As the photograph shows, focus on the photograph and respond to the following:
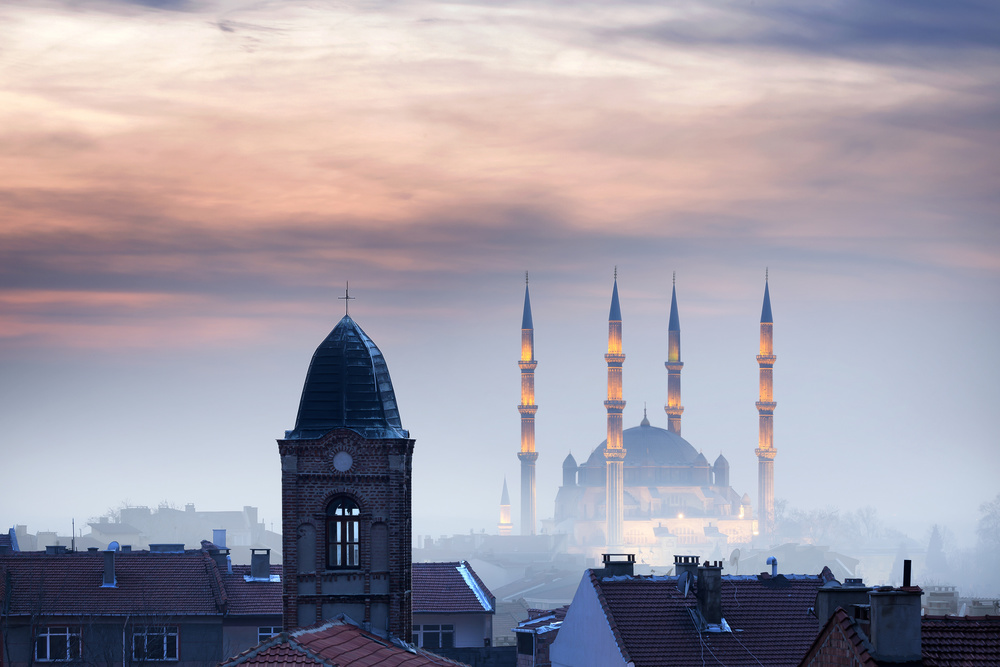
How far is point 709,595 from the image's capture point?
87.8 ft

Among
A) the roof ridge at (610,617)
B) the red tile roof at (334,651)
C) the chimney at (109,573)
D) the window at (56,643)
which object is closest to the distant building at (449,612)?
the chimney at (109,573)

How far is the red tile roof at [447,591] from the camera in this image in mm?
41031

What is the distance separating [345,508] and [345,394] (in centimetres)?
198

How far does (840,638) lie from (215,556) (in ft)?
102

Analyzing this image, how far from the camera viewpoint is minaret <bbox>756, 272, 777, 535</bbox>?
13600 centimetres

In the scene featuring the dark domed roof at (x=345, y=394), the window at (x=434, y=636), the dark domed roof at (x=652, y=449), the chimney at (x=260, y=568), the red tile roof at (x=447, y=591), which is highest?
the dark domed roof at (x=652, y=449)

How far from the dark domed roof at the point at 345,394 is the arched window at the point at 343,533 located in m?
1.29

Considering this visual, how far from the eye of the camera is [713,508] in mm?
151750

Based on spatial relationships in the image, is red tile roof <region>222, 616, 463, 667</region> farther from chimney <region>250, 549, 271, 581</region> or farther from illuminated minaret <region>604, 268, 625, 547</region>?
illuminated minaret <region>604, 268, 625, 547</region>

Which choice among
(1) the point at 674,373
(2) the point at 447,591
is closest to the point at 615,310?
(1) the point at 674,373

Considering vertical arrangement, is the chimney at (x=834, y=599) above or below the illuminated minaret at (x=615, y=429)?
below

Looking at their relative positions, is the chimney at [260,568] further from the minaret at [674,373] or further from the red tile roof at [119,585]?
the minaret at [674,373]

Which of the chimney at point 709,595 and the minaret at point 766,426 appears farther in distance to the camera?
the minaret at point 766,426

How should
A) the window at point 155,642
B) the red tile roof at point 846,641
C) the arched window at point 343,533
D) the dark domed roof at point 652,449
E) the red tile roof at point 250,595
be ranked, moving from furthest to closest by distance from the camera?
the dark domed roof at point 652,449 < the red tile roof at point 250,595 < the window at point 155,642 < the arched window at point 343,533 < the red tile roof at point 846,641
